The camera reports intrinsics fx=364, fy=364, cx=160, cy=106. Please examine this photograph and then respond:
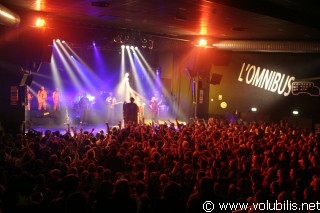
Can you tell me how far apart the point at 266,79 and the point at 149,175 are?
14290 millimetres

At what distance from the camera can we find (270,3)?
34.3 ft

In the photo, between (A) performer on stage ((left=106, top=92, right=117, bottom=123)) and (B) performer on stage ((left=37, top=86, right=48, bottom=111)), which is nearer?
(B) performer on stage ((left=37, top=86, right=48, bottom=111))

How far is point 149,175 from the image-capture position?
21.4 ft

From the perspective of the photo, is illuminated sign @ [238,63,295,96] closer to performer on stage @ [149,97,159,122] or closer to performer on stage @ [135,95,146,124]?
performer on stage @ [149,97,159,122]

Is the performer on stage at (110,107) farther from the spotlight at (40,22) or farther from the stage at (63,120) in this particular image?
the spotlight at (40,22)

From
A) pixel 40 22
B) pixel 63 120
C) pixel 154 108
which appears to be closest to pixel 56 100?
pixel 63 120

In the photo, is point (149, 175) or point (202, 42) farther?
point (202, 42)

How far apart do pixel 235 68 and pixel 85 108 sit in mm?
8848

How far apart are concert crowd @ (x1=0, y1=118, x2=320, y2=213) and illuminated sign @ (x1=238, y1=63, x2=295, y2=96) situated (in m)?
7.95

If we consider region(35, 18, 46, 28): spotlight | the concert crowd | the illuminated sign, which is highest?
region(35, 18, 46, 28): spotlight

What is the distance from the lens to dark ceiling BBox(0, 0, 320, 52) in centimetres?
1034

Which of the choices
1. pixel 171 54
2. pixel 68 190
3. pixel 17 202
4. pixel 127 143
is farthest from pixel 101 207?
pixel 171 54

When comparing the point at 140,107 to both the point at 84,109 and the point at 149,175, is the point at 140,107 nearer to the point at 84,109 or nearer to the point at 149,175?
the point at 84,109

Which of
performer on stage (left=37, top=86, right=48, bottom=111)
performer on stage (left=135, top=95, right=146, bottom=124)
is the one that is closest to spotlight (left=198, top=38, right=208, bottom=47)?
performer on stage (left=135, top=95, right=146, bottom=124)
